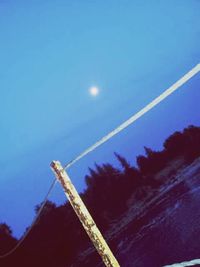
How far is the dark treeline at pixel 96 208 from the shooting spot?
61969 millimetres

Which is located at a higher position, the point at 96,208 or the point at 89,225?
the point at 96,208

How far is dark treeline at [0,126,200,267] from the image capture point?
62.0 metres

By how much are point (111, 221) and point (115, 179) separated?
2514 centimetres

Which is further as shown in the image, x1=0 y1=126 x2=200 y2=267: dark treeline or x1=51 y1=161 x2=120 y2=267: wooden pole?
x1=0 y1=126 x2=200 y2=267: dark treeline

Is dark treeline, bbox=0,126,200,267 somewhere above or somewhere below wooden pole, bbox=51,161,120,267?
above

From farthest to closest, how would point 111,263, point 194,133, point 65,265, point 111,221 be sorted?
point 194,133, point 111,221, point 65,265, point 111,263

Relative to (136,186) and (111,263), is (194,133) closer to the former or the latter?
(136,186)

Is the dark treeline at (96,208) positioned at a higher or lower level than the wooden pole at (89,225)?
higher

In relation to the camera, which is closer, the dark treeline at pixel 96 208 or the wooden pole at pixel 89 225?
the wooden pole at pixel 89 225

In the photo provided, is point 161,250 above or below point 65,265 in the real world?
below

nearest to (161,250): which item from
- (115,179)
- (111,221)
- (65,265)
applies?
(65,265)

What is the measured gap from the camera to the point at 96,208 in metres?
79.2

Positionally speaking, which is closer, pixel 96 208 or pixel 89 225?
pixel 89 225

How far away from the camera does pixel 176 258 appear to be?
2275 centimetres
